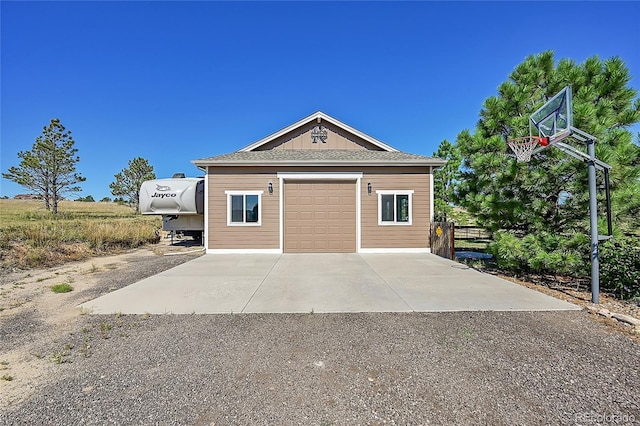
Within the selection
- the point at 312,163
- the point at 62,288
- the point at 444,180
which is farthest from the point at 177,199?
the point at 444,180

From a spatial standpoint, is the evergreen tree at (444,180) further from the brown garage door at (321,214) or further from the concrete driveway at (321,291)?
the concrete driveway at (321,291)

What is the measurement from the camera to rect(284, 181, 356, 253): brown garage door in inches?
429

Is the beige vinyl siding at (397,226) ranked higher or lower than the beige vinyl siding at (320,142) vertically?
lower

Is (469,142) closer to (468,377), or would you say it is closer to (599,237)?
(599,237)

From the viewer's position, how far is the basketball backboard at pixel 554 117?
16.2 ft

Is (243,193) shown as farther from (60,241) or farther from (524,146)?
(524,146)

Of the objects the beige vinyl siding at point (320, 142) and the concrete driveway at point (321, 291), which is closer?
the concrete driveway at point (321, 291)

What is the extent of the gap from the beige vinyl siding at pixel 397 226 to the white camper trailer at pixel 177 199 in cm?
658

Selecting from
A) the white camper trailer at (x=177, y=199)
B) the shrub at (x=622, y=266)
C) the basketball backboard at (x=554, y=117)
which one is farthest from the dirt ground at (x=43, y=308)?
the shrub at (x=622, y=266)

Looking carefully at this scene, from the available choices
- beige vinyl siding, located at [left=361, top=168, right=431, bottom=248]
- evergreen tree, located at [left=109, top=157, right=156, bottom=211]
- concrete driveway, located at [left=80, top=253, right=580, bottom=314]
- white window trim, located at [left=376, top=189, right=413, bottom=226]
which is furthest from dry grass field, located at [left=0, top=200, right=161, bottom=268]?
evergreen tree, located at [left=109, top=157, right=156, bottom=211]

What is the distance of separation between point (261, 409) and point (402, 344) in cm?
175

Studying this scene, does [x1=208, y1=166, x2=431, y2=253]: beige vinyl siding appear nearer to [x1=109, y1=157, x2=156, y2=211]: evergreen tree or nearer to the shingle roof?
the shingle roof

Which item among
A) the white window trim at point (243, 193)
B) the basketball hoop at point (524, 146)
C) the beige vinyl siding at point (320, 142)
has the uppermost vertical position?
the beige vinyl siding at point (320, 142)

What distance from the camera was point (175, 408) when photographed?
2.28 meters
